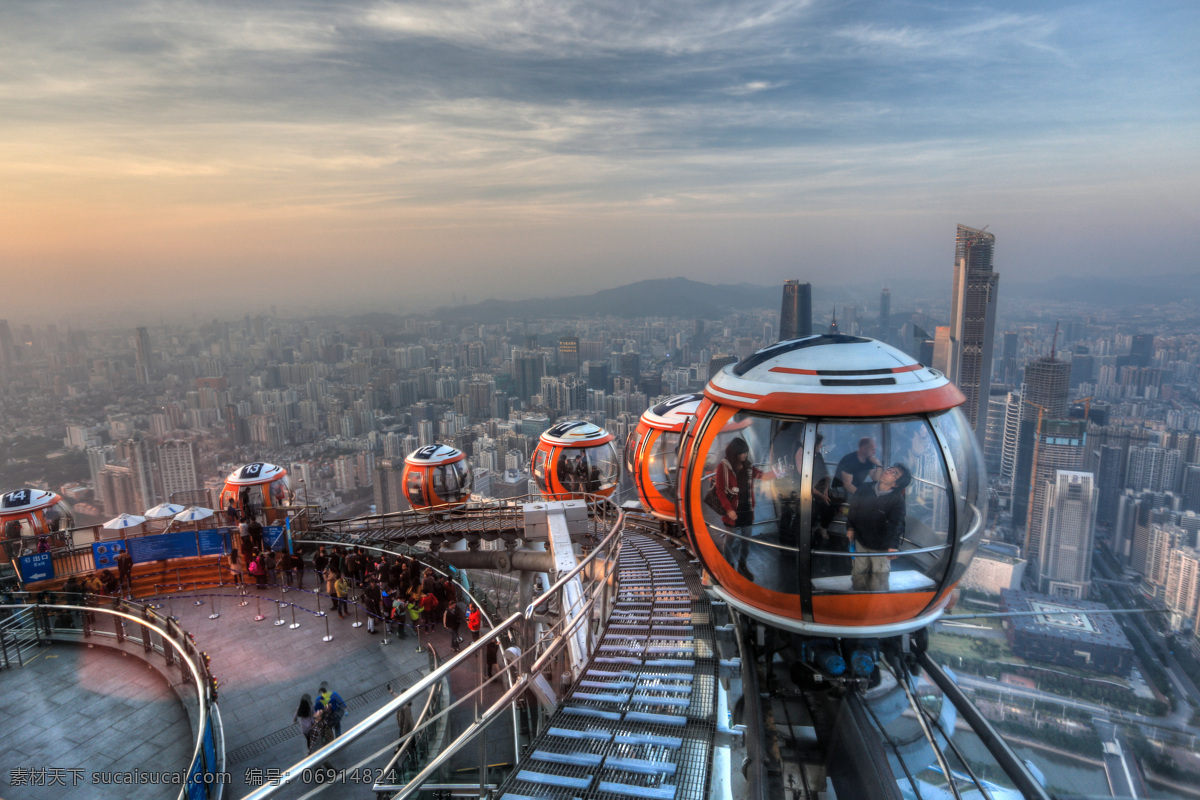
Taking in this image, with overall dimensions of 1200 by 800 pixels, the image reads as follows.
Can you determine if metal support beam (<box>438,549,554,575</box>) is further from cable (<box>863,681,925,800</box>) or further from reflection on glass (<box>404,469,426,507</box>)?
cable (<box>863,681,925,800</box>)

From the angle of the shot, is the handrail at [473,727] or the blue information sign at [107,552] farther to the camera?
the blue information sign at [107,552]

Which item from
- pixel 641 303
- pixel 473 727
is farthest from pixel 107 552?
pixel 641 303

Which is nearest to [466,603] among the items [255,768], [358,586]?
[358,586]

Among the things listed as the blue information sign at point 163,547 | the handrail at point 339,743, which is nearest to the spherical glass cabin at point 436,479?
the blue information sign at point 163,547

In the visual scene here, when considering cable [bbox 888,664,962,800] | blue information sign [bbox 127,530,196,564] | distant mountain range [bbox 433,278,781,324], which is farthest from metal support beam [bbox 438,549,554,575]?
distant mountain range [bbox 433,278,781,324]

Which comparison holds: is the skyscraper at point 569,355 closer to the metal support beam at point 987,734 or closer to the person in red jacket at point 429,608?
the person in red jacket at point 429,608

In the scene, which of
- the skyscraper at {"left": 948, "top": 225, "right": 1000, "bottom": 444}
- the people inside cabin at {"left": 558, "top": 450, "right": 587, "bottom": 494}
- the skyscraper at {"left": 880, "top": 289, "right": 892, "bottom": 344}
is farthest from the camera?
the skyscraper at {"left": 880, "top": 289, "right": 892, "bottom": 344}
